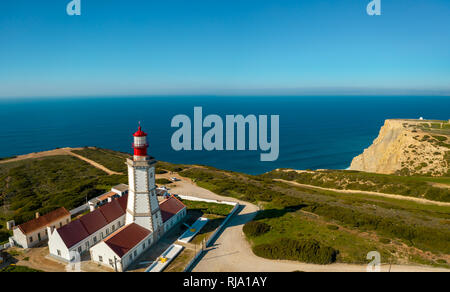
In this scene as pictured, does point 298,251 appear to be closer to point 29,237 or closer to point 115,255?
point 115,255

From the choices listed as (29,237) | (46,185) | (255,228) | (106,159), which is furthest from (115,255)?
(106,159)

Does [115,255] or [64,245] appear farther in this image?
[64,245]

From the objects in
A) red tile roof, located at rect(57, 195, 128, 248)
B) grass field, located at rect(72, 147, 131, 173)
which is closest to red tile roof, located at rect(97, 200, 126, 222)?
red tile roof, located at rect(57, 195, 128, 248)

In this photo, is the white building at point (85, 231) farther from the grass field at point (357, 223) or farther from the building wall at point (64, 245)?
the grass field at point (357, 223)

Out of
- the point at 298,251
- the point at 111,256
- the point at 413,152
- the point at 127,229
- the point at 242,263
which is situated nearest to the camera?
the point at 111,256

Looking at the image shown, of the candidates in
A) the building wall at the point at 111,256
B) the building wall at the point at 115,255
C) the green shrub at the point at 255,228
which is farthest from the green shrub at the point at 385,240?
the building wall at the point at 111,256
